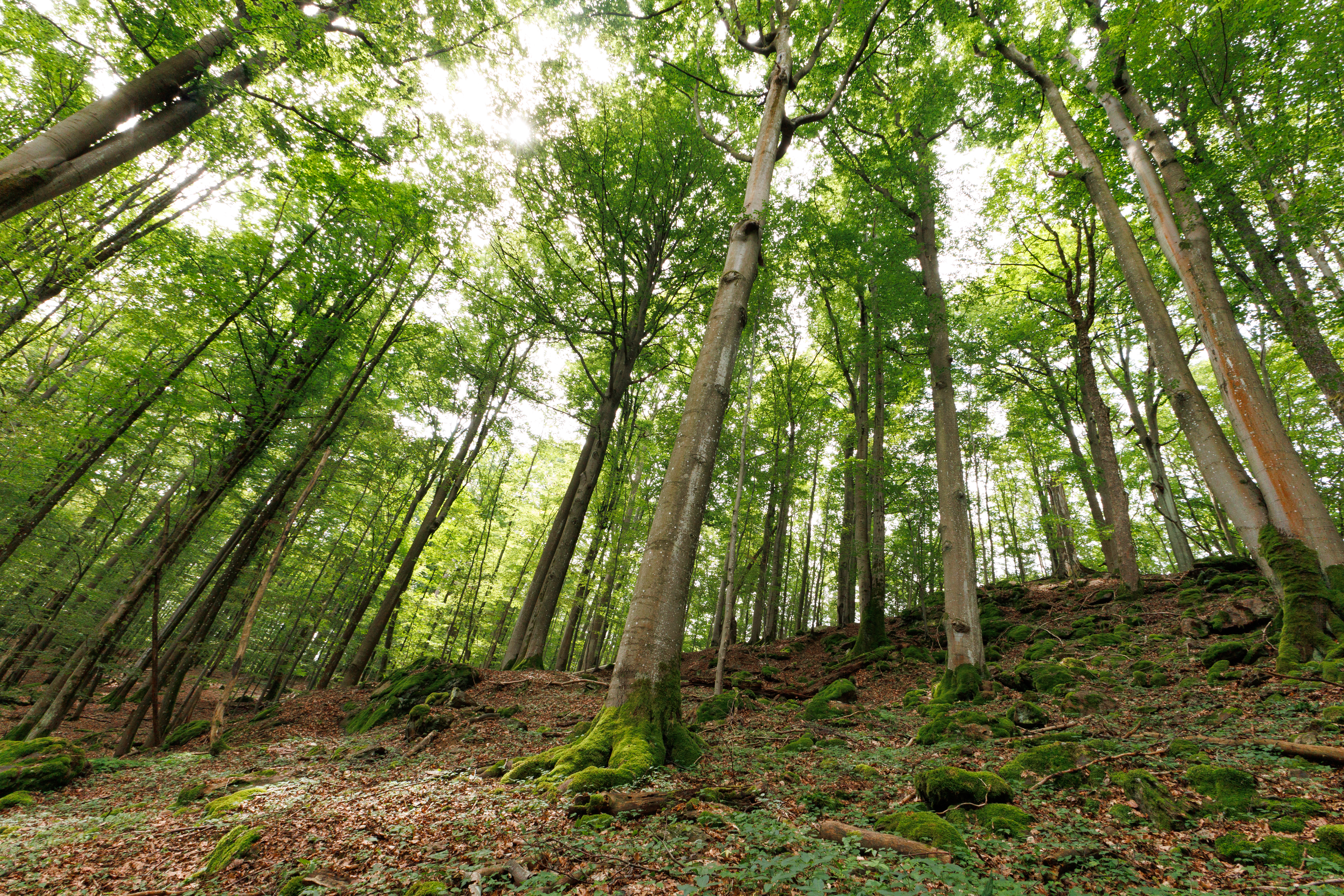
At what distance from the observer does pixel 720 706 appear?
7820 mm

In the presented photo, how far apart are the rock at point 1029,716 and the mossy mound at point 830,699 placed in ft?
8.02

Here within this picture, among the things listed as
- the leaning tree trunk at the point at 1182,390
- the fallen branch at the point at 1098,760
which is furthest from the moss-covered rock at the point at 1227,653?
the fallen branch at the point at 1098,760

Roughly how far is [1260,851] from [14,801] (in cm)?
1159

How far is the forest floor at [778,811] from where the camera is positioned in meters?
2.51

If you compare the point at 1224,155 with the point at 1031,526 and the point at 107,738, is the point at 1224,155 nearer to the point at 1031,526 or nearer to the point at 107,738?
the point at 1031,526

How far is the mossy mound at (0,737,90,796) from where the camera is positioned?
6395 mm

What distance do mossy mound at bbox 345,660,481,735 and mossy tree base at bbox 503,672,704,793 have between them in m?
5.99

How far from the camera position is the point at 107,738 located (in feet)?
36.1

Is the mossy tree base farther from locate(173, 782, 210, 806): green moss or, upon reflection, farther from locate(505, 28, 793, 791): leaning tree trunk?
locate(173, 782, 210, 806): green moss

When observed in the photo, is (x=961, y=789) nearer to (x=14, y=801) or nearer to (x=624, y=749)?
(x=624, y=749)

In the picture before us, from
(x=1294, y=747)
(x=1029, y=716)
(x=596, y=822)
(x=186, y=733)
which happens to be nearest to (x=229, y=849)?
(x=596, y=822)

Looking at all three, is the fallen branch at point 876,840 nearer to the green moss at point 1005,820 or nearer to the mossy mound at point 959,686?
the green moss at point 1005,820

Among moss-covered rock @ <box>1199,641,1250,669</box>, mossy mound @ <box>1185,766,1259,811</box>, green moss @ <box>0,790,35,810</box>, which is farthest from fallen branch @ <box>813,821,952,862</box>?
green moss @ <box>0,790,35,810</box>

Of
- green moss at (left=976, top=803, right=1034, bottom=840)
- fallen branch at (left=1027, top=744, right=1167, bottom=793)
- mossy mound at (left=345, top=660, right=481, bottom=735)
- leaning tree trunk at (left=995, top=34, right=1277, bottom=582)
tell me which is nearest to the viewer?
green moss at (left=976, top=803, right=1034, bottom=840)
